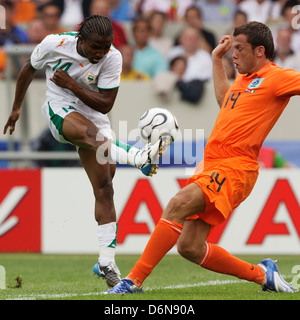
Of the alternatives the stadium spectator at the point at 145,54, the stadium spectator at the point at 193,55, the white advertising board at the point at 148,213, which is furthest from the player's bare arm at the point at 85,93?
the stadium spectator at the point at 145,54

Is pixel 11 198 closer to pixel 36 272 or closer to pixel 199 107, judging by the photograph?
pixel 36 272

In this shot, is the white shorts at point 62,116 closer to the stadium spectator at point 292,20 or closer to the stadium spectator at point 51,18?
the stadium spectator at point 51,18

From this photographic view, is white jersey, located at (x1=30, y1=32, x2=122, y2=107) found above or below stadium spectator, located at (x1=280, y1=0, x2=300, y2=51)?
above

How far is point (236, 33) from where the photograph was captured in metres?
5.95

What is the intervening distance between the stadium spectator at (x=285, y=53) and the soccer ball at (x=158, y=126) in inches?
267

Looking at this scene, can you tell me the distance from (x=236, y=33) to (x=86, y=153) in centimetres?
179

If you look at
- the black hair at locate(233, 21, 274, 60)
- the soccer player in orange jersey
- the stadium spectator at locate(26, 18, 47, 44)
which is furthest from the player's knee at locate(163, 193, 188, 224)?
the stadium spectator at locate(26, 18, 47, 44)

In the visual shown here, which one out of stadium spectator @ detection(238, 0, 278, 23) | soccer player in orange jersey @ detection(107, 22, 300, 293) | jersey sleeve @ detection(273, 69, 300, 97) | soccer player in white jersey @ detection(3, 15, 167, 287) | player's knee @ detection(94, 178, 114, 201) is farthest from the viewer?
stadium spectator @ detection(238, 0, 278, 23)

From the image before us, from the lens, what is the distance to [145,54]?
513 inches

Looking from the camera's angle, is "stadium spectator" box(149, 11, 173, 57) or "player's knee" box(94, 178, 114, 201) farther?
"stadium spectator" box(149, 11, 173, 57)

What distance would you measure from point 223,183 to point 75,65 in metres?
1.79

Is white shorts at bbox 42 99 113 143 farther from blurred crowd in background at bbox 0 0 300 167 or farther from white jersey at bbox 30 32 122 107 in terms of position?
blurred crowd in background at bbox 0 0 300 167

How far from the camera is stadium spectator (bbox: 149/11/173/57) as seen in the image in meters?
13.4
